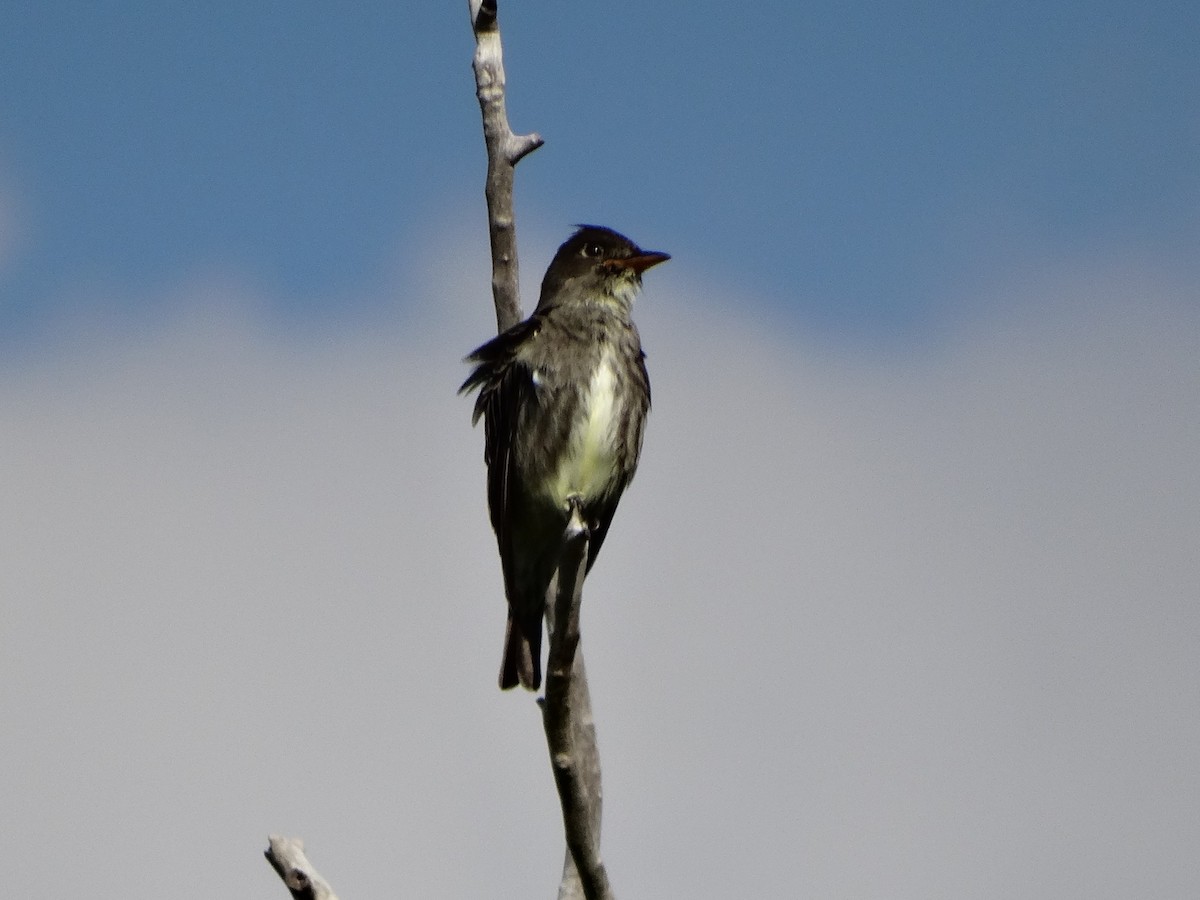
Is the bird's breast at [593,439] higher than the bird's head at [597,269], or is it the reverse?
the bird's head at [597,269]

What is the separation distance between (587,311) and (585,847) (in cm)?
355

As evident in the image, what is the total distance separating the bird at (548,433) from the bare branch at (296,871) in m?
2.99

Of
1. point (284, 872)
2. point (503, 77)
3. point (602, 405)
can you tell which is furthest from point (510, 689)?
point (284, 872)

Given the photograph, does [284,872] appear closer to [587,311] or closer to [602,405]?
[602,405]

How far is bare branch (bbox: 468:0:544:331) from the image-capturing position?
22.3 ft

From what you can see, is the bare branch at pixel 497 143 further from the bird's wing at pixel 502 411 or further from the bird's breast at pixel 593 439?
the bird's breast at pixel 593 439

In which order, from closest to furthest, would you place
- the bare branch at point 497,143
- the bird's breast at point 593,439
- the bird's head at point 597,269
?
the bare branch at point 497,143 → the bird's breast at point 593,439 → the bird's head at point 597,269

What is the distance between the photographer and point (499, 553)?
7.48 metres

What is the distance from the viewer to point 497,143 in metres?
6.82

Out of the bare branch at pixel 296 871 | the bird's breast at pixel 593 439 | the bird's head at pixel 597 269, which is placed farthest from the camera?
the bird's head at pixel 597 269

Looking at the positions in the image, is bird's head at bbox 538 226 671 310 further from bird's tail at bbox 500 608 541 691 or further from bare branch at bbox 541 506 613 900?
bare branch at bbox 541 506 613 900

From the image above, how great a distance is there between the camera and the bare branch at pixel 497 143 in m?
6.80

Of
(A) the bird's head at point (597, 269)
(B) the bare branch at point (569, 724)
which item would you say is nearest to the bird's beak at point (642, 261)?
(A) the bird's head at point (597, 269)

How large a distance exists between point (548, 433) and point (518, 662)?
98 cm
